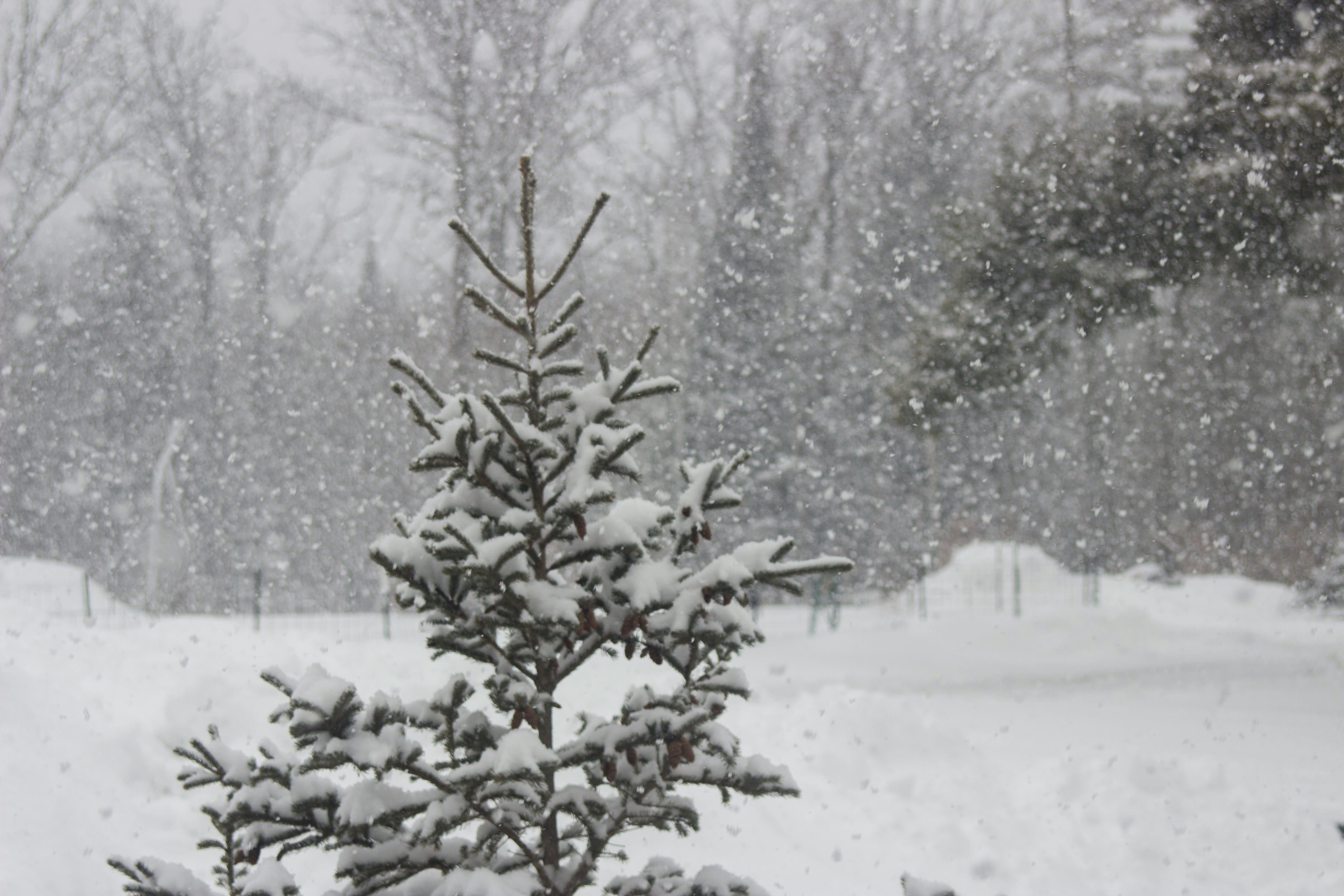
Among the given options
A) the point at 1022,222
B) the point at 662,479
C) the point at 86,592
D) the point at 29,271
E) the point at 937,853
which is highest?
the point at 29,271

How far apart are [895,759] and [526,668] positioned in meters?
6.90

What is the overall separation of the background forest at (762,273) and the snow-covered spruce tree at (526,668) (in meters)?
9.78

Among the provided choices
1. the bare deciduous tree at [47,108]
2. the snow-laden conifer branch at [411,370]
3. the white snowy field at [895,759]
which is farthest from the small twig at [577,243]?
the bare deciduous tree at [47,108]

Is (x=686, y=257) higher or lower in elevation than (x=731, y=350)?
higher

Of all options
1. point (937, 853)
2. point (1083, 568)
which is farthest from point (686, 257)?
point (937, 853)

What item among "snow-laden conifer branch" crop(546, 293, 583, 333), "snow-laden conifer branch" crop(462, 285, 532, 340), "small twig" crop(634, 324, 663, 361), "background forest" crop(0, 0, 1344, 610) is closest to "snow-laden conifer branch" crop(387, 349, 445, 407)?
"snow-laden conifer branch" crop(462, 285, 532, 340)

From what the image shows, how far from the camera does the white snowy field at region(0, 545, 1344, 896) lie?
290 inches

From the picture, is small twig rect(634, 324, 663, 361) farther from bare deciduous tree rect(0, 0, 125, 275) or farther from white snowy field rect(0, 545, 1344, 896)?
bare deciduous tree rect(0, 0, 125, 275)

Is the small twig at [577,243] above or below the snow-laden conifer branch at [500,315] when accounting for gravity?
above

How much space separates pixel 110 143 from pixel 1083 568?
84.3 ft

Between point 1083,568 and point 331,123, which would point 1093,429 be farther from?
point 331,123

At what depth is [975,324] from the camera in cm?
1262

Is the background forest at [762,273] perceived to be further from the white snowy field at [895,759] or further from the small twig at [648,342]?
the small twig at [648,342]

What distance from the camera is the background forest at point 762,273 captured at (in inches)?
469
